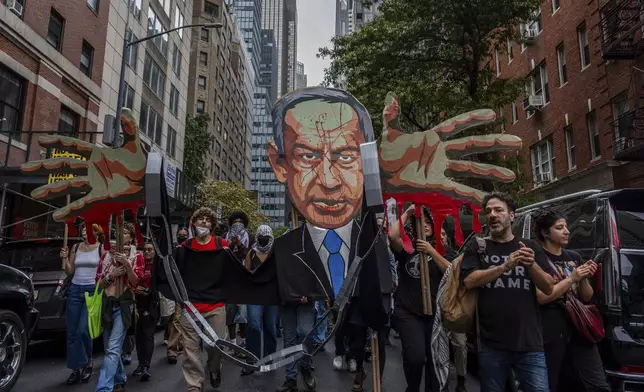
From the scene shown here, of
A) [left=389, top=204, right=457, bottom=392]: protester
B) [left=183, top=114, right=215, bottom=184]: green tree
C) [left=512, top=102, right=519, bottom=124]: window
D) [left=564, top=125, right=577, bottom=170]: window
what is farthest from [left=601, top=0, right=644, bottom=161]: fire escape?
[left=183, top=114, right=215, bottom=184]: green tree

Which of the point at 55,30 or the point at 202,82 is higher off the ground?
the point at 202,82

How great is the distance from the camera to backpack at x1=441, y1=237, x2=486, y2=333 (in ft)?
11.3

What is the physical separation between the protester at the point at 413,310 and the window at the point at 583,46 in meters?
16.6

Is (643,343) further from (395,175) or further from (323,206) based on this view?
(323,206)

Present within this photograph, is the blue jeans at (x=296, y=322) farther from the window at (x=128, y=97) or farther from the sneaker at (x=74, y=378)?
the window at (x=128, y=97)

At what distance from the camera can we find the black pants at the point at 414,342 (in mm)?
4309

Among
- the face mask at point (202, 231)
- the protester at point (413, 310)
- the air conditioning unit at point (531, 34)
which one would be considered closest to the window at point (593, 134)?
the air conditioning unit at point (531, 34)

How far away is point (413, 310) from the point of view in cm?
448

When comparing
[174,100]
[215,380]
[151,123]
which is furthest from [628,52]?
[174,100]

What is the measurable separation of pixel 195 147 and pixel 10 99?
27087 millimetres

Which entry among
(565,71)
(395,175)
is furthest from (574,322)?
(565,71)

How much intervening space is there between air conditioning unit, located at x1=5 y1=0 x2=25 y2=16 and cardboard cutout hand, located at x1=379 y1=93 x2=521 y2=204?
49.3ft

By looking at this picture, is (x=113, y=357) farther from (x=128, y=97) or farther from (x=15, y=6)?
(x=128, y=97)

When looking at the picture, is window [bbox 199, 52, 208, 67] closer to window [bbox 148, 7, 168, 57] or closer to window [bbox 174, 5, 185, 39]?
window [bbox 174, 5, 185, 39]
